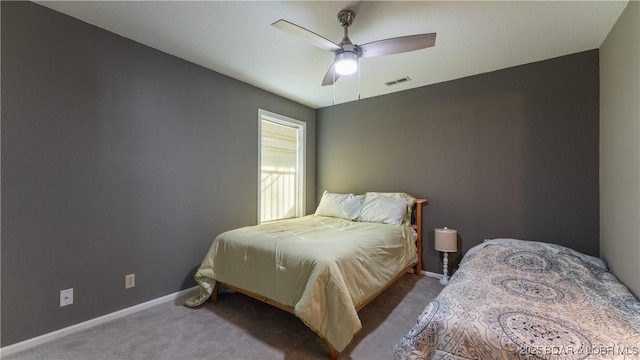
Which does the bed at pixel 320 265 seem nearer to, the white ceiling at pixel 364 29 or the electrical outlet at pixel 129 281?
the electrical outlet at pixel 129 281

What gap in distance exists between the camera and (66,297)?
2.01m

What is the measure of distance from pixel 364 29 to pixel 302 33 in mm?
685

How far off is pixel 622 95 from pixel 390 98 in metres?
2.25

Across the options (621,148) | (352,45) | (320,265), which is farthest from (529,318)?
(352,45)

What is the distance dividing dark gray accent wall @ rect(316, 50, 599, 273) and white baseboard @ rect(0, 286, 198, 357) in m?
2.85

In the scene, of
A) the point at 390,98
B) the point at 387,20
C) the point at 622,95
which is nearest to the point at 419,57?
the point at 387,20

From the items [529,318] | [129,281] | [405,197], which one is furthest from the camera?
[405,197]

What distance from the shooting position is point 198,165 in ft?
9.39

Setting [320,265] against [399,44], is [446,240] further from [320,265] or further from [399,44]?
[399,44]

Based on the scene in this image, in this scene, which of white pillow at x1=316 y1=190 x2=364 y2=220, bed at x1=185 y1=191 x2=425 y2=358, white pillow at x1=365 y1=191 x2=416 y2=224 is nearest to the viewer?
bed at x1=185 y1=191 x2=425 y2=358

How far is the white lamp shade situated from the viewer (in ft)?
9.55

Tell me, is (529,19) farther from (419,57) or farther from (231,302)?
(231,302)

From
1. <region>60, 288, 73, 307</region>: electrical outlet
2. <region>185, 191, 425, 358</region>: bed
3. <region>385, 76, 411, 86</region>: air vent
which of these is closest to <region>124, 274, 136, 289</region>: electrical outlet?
<region>60, 288, 73, 307</region>: electrical outlet

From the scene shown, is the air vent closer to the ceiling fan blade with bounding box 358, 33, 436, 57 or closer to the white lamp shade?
the ceiling fan blade with bounding box 358, 33, 436, 57
